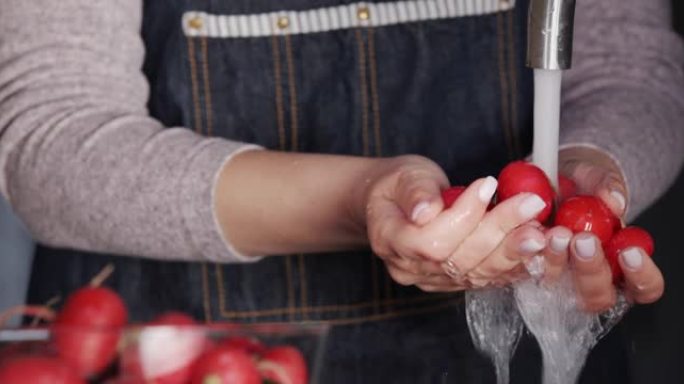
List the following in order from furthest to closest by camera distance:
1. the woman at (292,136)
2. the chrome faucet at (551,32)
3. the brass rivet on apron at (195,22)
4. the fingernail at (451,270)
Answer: the brass rivet on apron at (195,22), the woman at (292,136), the fingernail at (451,270), the chrome faucet at (551,32)

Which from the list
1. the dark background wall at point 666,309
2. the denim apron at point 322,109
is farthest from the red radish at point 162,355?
the dark background wall at point 666,309

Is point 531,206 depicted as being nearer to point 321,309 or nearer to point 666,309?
point 321,309

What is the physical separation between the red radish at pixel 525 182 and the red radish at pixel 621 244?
0.06m

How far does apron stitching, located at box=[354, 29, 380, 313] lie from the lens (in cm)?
102

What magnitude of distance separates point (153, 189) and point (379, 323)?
250mm

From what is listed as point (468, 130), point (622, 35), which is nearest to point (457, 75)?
point (468, 130)

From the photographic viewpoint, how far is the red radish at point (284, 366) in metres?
0.50

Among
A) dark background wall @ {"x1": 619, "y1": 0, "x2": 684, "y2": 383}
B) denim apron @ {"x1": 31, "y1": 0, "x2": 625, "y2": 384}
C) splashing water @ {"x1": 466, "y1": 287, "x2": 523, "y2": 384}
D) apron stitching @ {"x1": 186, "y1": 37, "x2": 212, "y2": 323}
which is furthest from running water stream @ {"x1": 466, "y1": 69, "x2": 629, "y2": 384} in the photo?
dark background wall @ {"x1": 619, "y1": 0, "x2": 684, "y2": 383}

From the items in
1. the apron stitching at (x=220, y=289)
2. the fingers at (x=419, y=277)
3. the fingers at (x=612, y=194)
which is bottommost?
the apron stitching at (x=220, y=289)

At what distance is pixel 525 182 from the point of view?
0.73 metres

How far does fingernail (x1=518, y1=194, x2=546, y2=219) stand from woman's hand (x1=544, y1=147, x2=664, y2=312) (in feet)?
0.08

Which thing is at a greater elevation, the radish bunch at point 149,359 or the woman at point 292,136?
the radish bunch at point 149,359

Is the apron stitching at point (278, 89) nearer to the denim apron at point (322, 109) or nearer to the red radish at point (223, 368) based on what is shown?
the denim apron at point (322, 109)

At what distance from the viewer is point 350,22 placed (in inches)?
39.9
